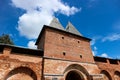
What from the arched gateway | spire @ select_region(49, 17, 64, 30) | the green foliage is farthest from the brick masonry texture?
the green foliage

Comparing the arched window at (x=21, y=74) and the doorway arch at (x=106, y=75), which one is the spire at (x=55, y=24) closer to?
Answer: the arched window at (x=21, y=74)

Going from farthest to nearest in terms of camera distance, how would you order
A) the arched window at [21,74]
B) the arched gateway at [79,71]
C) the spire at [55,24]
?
the spire at [55,24] → the arched gateway at [79,71] → the arched window at [21,74]

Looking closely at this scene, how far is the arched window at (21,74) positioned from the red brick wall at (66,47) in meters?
2.20

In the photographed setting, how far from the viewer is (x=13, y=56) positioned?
1037 centimetres

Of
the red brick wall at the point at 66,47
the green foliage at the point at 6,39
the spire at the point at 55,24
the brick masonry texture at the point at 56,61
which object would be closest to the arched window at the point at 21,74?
the brick masonry texture at the point at 56,61

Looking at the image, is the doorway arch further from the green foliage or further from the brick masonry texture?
the green foliage

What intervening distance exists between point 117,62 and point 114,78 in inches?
99.2

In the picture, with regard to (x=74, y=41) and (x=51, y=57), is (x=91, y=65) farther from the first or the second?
(x=51, y=57)

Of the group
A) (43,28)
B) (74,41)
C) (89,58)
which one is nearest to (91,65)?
(89,58)

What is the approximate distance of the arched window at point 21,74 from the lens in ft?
32.3

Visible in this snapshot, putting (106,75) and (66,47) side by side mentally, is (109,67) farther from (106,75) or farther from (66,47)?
(66,47)

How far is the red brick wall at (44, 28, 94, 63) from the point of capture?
12.4 meters

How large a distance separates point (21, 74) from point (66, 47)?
5.48m

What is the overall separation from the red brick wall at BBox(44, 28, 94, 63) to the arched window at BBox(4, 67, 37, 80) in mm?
2196
